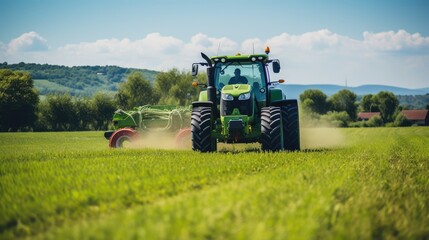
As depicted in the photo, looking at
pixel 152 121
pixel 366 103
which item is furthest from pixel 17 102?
pixel 366 103

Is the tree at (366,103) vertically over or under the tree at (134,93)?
under

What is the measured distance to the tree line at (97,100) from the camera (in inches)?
2594

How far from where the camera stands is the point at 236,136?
12742mm

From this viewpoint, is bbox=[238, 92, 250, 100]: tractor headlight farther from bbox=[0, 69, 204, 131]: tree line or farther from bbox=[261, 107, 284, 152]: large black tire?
bbox=[0, 69, 204, 131]: tree line

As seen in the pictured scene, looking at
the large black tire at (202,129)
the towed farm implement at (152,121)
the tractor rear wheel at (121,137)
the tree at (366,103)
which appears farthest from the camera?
the tree at (366,103)

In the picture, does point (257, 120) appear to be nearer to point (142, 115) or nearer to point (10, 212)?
point (142, 115)

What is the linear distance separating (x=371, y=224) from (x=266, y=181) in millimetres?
2126

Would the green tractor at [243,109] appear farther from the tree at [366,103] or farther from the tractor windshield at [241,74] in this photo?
the tree at [366,103]

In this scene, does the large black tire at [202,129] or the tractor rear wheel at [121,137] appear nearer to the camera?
the large black tire at [202,129]

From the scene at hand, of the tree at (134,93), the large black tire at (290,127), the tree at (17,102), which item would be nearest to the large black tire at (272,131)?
the large black tire at (290,127)

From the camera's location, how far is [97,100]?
69.1 meters

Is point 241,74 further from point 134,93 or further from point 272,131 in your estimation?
point 134,93

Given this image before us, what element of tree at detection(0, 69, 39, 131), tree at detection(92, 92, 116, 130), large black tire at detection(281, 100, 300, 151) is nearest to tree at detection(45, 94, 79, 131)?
tree at detection(92, 92, 116, 130)

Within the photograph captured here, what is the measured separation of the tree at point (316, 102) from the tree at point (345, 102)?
1.75m
